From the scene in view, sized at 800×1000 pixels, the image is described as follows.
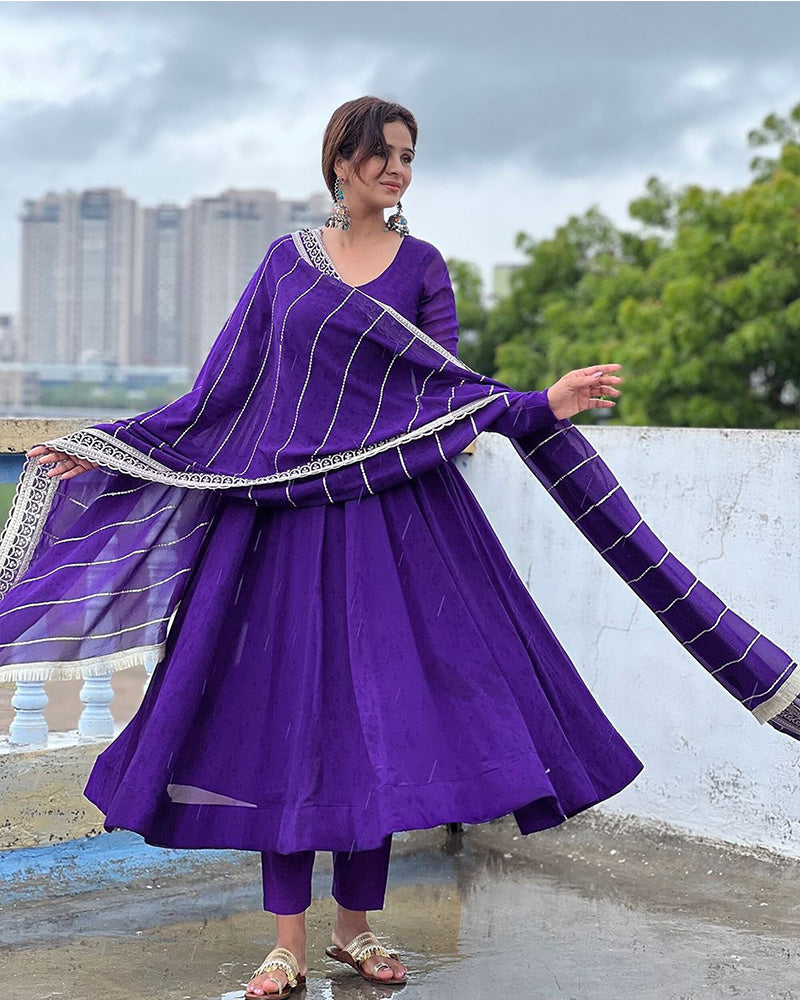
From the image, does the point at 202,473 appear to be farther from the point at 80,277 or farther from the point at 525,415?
the point at 80,277

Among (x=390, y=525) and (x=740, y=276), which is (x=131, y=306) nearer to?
(x=740, y=276)

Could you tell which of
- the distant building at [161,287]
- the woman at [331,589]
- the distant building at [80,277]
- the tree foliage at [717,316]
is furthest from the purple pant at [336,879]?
the distant building at [80,277]

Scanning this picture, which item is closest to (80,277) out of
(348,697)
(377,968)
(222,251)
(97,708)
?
(222,251)

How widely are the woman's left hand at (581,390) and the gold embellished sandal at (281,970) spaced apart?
1146 millimetres

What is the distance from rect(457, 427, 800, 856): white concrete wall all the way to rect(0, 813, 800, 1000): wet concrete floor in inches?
5.1

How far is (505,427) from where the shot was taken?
109 inches

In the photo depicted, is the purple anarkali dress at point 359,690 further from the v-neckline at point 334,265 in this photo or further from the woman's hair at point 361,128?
the woman's hair at point 361,128

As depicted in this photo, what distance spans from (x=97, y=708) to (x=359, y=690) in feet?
4.19

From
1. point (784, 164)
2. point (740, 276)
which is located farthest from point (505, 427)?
point (784, 164)

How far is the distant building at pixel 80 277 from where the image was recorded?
74.8 meters

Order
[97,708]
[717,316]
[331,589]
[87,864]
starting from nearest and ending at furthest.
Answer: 1. [331,589]
2. [87,864]
3. [97,708]
4. [717,316]

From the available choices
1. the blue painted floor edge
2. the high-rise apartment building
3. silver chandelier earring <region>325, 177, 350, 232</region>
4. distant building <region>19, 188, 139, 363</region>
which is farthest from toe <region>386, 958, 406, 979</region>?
distant building <region>19, 188, 139, 363</region>

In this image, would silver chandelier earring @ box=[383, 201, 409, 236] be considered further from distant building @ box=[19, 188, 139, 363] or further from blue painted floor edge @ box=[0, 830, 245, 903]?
distant building @ box=[19, 188, 139, 363]

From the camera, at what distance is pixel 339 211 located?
284 centimetres
